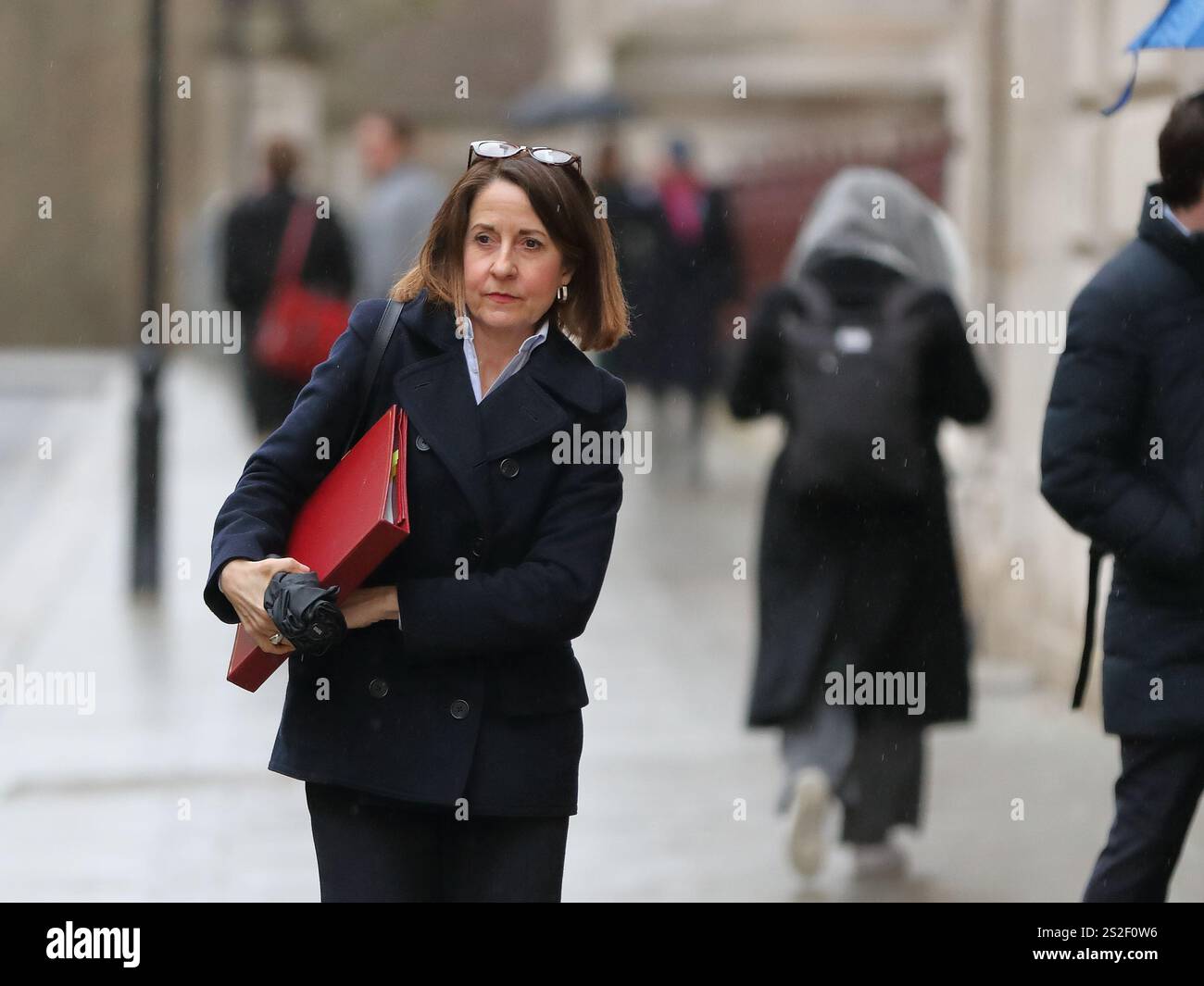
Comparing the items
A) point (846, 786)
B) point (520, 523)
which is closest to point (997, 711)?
point (846, 786)

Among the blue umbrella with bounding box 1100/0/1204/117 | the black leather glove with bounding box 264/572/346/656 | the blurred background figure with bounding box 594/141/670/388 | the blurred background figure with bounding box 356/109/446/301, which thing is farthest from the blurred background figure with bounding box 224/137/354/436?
the black leather glove with bounding box 264/572/346/656

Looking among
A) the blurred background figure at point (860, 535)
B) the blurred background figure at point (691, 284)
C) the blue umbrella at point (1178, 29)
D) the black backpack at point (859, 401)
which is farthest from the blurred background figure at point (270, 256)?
the blue umbrella at point (1178, 29)

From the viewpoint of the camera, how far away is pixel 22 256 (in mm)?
33281

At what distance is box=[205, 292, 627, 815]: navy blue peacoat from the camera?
10.2 feet

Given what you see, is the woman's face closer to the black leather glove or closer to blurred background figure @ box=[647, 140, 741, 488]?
the black leather glove

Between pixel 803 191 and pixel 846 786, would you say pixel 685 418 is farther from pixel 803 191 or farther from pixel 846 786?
pixel 846 786

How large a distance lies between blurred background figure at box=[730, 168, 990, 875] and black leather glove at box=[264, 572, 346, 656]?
2.89 metres

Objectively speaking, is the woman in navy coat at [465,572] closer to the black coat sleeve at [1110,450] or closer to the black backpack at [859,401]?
the black coat sleeve at [1110,450]

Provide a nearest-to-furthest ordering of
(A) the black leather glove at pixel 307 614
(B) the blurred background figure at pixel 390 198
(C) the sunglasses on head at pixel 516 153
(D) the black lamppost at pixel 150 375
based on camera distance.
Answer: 1. (A) the black leather glove at pixel 307 614
2. (C) the sunglasses on head at pixel 516 153
3. (D) the black lamppost at pixel 150 375
4. (B) the blurred background figure at pixel 390 198

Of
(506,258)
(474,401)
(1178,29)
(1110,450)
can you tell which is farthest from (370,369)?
(1178,29)

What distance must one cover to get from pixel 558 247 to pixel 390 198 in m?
7.86

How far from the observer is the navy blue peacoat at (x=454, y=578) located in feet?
10.2

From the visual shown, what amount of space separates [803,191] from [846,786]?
47.9ft

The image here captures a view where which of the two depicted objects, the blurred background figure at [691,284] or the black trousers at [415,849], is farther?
the blurred background figure at [691,284]
